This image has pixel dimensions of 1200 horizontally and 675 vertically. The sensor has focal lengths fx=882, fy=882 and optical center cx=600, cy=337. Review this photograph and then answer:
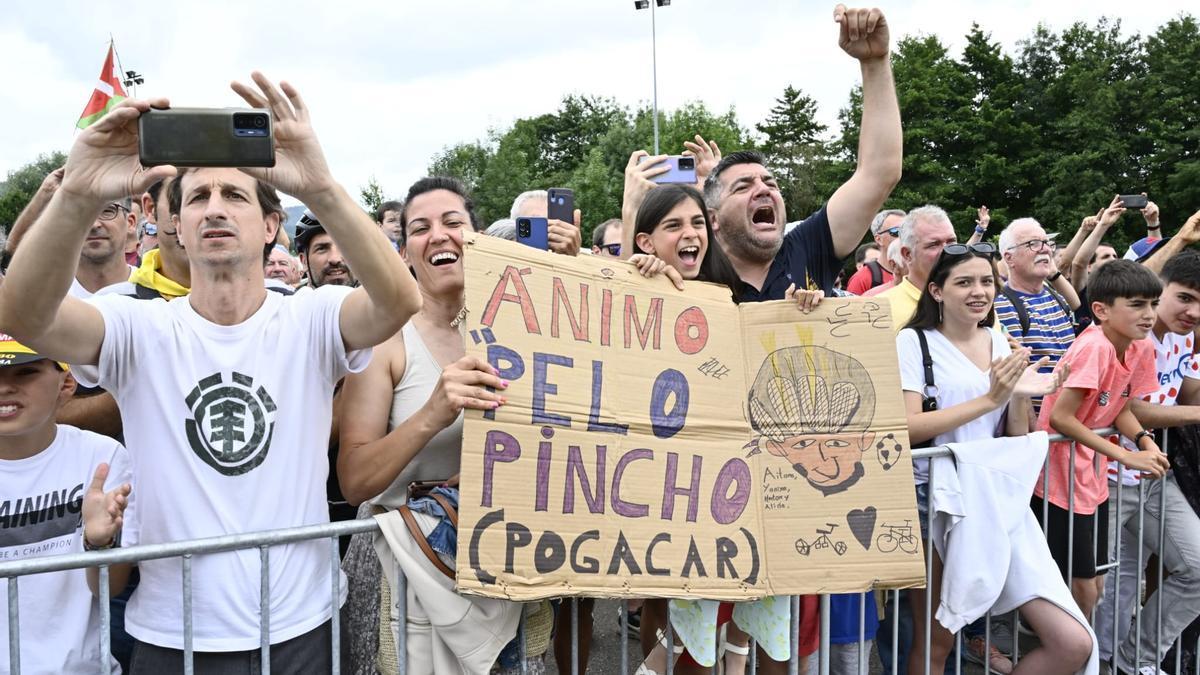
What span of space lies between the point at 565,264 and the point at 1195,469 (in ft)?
11.6

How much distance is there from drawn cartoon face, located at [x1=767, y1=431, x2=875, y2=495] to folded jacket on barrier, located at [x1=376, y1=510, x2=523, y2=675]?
93 centimetres

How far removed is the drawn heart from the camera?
2.66m

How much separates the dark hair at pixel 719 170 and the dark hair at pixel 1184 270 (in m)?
2.33

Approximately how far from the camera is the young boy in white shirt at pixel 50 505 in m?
2.17

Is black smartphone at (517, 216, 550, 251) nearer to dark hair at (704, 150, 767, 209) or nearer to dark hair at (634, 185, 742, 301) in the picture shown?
dark hair at (634, 185, 742, 301)

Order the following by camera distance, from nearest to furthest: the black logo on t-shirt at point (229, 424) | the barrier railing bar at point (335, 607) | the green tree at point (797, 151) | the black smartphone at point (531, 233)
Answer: the black logo on t-shirt at point (229, 424), the barrier railing bar at point (335, 607), the black smartphone at point (531, 233), the green tree at point (797, 151)

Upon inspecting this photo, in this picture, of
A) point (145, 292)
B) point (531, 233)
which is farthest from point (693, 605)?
point (145, 292)

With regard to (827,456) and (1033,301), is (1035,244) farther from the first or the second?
(827,456)

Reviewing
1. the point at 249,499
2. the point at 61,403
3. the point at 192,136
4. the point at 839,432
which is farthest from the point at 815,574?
the point at 61,403

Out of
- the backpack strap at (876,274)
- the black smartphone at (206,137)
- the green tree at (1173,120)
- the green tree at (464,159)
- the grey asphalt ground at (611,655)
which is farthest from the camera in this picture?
the green tree at (464,159)

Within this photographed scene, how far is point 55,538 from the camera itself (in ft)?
7.54

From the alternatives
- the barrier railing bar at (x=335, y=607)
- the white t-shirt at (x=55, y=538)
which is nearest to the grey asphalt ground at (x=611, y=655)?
the barrier railing bar at (x=335, y=607)

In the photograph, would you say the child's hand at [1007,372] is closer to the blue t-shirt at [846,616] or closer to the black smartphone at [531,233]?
the blue t-shirt at [846,616]

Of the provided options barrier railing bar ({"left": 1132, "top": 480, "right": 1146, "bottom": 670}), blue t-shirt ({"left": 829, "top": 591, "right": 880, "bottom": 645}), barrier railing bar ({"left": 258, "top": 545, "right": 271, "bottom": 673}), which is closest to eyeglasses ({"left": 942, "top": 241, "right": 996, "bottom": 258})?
barrier railing bar ({"left": 1132, "top": 480, "right": 1146, "bottom": 670})
